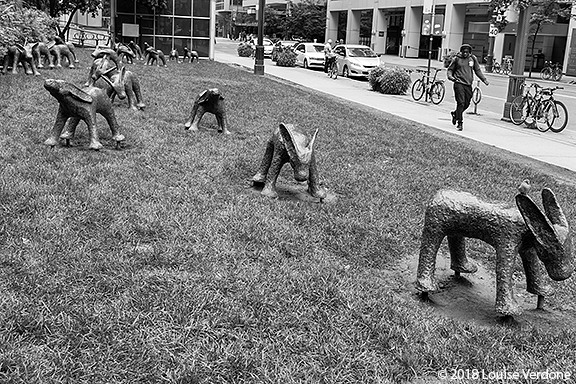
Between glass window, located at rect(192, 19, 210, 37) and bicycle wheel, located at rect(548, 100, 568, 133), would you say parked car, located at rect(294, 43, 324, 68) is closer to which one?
glass window, located at rect(192, 19, 210, 37)

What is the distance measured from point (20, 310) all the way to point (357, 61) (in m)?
25.6

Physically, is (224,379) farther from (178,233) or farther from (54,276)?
(178,233)

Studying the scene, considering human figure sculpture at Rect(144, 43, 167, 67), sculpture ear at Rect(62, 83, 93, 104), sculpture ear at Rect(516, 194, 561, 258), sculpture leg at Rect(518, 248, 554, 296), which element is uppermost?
human figure sculpture at Rect(144, 43, 167, 67)

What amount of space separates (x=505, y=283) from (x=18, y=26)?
1490 cm

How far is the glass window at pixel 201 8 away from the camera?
2931 cm

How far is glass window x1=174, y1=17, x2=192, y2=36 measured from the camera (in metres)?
29.4

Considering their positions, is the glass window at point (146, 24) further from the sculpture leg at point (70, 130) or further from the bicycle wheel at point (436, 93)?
the sculpture leg at point (70, 130)

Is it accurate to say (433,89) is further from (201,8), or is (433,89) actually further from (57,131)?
(201,8)

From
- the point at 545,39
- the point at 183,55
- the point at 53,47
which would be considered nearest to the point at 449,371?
the point at 53,47

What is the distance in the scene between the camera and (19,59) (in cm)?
1462

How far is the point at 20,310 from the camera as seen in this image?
131 inches

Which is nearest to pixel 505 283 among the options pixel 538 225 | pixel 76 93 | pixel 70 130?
pixel 538 225

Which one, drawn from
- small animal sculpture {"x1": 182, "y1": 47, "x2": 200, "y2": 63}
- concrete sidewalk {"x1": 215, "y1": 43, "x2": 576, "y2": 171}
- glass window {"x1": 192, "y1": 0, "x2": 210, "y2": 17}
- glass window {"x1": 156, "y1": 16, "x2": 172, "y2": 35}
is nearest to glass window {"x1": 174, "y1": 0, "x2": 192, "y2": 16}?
glass window {"x1": 192, "y1": 0, "x2": 210, "y2": 17}

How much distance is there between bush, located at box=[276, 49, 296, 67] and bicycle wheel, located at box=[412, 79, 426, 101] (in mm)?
15446
